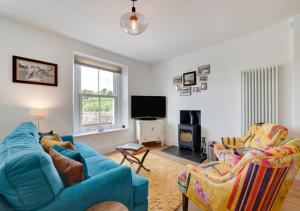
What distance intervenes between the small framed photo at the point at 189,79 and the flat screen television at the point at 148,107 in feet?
2.90

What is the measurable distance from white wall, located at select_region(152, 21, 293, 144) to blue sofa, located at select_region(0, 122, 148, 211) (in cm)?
288

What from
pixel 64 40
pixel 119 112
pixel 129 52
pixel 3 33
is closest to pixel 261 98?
pixel 129 52

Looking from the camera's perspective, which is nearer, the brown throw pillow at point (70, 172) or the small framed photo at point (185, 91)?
the brown throw pillow at point (70, 172)

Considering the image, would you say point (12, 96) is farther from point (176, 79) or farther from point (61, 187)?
point (176, 79)

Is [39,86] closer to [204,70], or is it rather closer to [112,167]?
[112,167]

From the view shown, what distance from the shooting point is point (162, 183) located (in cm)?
225

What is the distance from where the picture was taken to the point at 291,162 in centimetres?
103

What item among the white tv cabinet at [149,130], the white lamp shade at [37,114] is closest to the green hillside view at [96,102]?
the white tv cabinet at [149,130]

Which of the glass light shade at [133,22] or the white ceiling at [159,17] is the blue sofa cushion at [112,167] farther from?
the white ceiling at [159,17]

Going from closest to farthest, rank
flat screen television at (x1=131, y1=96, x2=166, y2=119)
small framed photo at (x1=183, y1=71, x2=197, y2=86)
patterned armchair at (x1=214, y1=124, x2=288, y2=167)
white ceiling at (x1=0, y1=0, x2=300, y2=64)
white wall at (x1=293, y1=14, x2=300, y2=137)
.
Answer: patterned armchair at (x1=214, y1=124, x2=288, y2=167) → white ceiling at (x1=0, y1=0, x2=300, y2=64) → white wall at (x1=293, y1=14, x2=300, y2=137) → small framed photo at (x1=183, y1=71, x2=197, y2=86) → flat screen television at (x1=131, y1=96, x2=166, y2=119)

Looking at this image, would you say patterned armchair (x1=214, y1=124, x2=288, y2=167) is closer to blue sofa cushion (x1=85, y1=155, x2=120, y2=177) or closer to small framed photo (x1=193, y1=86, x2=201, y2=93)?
blue sofa cushion (x1=85, y1=155, x2=120, y2=177)

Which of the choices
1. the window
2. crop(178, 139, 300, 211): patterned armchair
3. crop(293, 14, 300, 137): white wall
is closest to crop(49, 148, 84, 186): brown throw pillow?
crop(178, 139, 300, 211): patterned armchair

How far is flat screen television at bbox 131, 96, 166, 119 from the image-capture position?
4355mm

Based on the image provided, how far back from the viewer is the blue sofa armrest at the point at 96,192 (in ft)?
3.01
